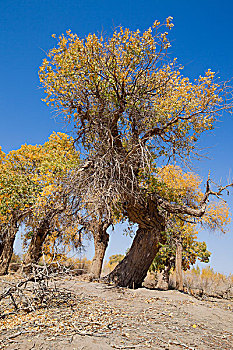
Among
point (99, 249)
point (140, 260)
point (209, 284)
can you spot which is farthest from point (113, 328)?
point (209, 284)

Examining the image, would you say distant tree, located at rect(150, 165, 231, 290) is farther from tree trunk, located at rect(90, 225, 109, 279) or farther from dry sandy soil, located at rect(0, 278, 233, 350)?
dry sandy soil, located at rect(0, 278, 233, 350)

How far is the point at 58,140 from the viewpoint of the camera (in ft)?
40.8

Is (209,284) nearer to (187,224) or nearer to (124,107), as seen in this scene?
(187,224)

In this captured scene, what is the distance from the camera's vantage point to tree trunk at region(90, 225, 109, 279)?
12241 millimetres

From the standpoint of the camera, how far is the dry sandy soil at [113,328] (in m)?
2.85

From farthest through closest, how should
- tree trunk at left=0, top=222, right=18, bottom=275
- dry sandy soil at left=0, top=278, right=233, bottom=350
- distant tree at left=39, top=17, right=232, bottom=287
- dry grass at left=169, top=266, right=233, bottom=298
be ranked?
dry grass at left=169, top=266, right=233, bottom=298 → tree trunk at left=0, top=222, right=18, bottom=275 → distant tree at left=39, top=17, right=232, bottom=287 → dry sandy soil at left=0, top=278, right=233, bottom=350

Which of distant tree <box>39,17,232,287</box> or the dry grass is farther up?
distant tree <box>39,17,232,287</box>

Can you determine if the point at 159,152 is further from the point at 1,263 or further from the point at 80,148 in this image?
the point at 1,263

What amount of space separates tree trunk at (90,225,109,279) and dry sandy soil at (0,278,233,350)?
739 centimetres

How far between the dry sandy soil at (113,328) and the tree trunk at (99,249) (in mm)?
7387

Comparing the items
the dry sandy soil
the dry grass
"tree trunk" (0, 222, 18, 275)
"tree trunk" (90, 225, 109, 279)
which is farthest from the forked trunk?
"tree trunk" (0, 222, 18, 275)

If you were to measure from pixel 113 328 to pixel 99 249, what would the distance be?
366 inches

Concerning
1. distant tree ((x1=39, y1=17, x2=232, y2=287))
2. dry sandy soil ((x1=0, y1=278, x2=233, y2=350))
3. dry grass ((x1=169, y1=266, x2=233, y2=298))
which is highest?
distant tree ((x1=39, y1=17, x2=232, y2=287))

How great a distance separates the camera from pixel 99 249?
492 inches
